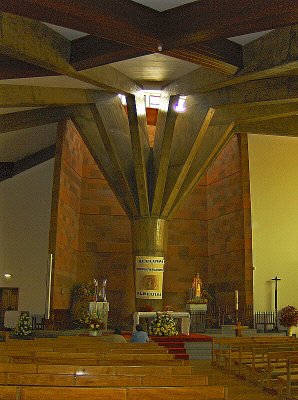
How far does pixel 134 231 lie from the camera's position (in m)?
18.3

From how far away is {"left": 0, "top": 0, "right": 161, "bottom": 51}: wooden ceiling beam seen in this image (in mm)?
9375

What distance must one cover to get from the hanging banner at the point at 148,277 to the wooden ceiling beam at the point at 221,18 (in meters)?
8.46

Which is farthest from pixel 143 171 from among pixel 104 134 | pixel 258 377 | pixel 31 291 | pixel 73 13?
pixel 258 377

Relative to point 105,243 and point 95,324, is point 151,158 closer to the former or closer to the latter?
point 105,243

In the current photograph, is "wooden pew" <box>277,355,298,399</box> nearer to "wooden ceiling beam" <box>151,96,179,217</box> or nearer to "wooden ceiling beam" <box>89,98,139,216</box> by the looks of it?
"wooden ceiling beam" <box>151,96,179,217</box>

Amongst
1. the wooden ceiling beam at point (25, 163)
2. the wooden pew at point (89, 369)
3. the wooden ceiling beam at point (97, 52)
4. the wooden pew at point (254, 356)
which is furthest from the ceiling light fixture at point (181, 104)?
the wooden pew at point (89, 369)

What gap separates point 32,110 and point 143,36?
8873 millimetres

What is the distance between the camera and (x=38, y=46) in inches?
466

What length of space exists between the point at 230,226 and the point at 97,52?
33.2ft

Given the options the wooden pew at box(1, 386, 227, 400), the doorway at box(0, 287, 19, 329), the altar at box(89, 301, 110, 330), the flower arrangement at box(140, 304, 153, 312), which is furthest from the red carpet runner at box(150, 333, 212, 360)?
the wooden pew at box(1, 386, 227, 400)

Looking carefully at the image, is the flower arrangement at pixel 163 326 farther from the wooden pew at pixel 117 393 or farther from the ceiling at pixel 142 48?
the wooden pew at pixel 117 393

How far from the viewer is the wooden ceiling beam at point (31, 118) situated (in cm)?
1795

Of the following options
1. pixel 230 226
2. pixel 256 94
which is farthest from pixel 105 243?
pixel 256 94

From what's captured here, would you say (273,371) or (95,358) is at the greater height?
(95,358)
